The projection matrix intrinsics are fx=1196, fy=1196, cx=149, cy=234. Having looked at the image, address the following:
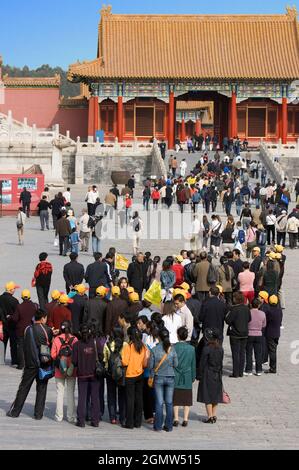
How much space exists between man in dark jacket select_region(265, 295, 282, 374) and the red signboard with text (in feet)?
73.9

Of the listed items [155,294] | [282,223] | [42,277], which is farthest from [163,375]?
[282,223]

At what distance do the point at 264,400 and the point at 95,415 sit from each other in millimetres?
2938

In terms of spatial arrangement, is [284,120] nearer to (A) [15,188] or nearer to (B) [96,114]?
(B) [96,114]

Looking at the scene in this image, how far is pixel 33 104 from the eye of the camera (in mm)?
64438

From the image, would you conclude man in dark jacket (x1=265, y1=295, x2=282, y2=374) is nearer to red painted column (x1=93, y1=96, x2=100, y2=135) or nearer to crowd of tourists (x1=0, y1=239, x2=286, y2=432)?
crowd of tourists (x1=0, y1=239, x2=286, y2=432)

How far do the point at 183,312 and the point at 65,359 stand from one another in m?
3.01

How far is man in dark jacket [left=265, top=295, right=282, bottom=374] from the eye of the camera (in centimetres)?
1803

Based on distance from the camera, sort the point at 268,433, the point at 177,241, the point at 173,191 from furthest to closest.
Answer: the point at 173,191, the point at 177,241, the point at 268,433

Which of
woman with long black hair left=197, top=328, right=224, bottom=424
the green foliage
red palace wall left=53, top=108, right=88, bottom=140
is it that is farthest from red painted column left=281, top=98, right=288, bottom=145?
the green foliage

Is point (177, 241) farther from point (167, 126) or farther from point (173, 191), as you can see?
point (167, 126)

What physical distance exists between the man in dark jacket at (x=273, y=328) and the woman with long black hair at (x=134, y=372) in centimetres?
414

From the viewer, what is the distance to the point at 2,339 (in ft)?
58.2

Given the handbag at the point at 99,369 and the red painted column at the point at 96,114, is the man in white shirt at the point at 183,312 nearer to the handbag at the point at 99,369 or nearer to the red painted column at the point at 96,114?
the handbag at the point at 99,369

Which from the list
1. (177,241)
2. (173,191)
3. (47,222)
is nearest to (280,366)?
(177,241)
